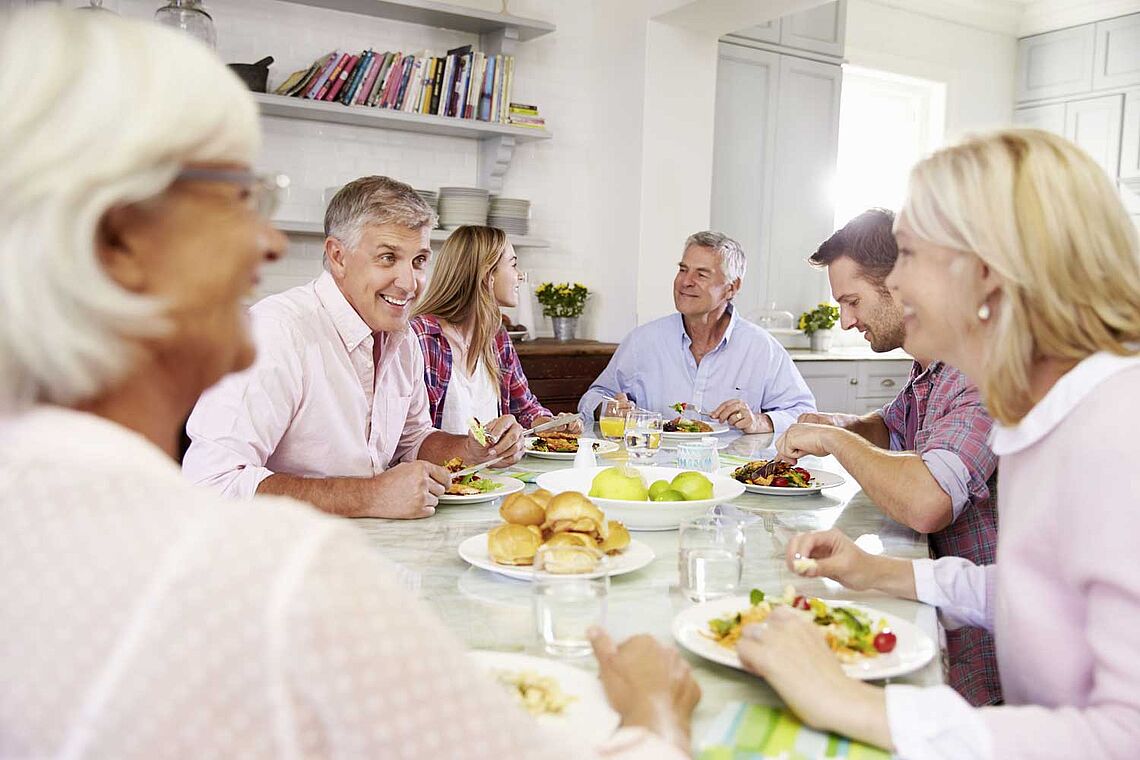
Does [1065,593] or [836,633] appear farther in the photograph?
[836,633]

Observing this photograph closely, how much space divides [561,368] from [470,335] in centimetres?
139

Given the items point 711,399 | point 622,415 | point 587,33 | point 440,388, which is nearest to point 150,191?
point 622,415

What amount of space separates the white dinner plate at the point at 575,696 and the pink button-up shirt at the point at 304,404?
0.89 meters

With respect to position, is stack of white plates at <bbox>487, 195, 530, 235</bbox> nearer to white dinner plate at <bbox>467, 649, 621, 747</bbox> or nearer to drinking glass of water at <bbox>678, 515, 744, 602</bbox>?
drinking glass of water at <bbox>678, 515, 744, 602</bbox>

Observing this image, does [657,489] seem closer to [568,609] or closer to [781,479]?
[781,479]

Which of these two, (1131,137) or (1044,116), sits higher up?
(1044,116)

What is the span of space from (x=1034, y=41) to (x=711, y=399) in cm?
480

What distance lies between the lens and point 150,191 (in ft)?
2.19

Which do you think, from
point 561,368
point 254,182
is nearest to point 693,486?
point 254,182

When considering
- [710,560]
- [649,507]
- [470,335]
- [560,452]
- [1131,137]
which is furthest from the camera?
[1131,137]

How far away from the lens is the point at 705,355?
400 cm

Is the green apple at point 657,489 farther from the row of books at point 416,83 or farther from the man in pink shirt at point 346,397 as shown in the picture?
the row of books at point 416,83

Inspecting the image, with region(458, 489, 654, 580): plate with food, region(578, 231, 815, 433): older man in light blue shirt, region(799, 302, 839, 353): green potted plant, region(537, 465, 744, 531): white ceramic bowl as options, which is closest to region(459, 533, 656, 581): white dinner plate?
region(458, 489, 654, 580): plate with food

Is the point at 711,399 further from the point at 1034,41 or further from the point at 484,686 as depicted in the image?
the point at 1034,41
